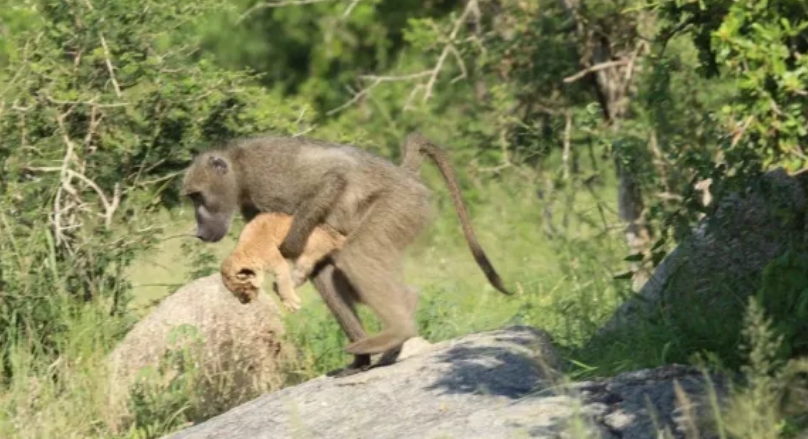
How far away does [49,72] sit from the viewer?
29.9 ft

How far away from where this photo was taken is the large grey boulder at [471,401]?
596 cm

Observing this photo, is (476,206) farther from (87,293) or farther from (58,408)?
(58,408)

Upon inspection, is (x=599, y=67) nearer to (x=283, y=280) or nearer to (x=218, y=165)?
(x=218, y=165)

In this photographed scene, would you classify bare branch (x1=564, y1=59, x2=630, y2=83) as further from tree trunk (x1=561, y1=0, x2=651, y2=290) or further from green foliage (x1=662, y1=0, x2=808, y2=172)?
green foliage (x1=662, y1=0, x2=808, y2=172)

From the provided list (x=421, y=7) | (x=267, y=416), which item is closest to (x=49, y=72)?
(x=267, y=416)

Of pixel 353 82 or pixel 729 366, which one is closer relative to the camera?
pixel 729 366

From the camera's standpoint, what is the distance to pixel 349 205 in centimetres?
803

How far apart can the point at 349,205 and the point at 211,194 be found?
0.91 m

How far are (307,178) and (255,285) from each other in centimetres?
63

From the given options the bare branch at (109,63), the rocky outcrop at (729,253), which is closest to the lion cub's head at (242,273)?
the bare branch at (109,63)

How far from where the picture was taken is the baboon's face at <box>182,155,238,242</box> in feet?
27.9

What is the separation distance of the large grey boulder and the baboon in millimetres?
278

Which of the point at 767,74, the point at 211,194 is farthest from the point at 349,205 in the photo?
the point at 767,74

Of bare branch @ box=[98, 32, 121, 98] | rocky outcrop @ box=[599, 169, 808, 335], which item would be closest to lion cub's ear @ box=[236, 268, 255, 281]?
bare branch @ box=[98, 32, 121, 98]
